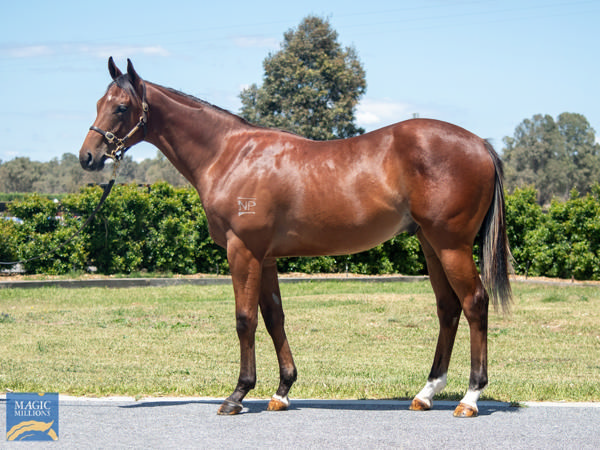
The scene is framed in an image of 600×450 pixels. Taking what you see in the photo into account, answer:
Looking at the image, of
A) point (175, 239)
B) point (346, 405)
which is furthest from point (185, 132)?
point (175, 239)

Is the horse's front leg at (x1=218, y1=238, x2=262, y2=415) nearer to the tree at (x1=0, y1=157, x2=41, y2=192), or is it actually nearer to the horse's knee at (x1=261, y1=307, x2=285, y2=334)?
the horse's knee at (x1=261, y1=307, x2=285, y2=334)

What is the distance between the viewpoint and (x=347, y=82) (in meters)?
43.7

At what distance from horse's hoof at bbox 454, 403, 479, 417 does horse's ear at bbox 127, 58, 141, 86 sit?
3.57 meters

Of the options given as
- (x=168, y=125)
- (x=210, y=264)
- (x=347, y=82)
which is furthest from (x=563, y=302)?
(x=347, y=82)

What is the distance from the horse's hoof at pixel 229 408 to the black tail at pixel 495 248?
2.13 m

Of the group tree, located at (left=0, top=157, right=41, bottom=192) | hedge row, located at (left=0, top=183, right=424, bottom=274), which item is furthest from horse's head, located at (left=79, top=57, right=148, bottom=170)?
tree, located at (left=0, top=157, right=41, bottom=192)

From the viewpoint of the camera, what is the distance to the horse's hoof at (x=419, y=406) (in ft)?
17.2

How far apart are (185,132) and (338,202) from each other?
1434mm

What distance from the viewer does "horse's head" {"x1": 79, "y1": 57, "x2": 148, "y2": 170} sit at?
540cm

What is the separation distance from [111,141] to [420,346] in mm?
5978

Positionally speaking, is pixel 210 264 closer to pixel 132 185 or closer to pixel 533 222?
pixel 132 185

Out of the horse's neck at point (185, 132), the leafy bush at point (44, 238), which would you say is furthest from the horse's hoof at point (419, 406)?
the leafy bush at point (44, 238)

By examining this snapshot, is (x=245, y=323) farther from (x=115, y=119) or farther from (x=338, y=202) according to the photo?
(x=115, y=119)

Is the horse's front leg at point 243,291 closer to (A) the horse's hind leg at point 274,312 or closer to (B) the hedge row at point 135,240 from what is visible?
(A) the horse's hind leg at point 274,312
